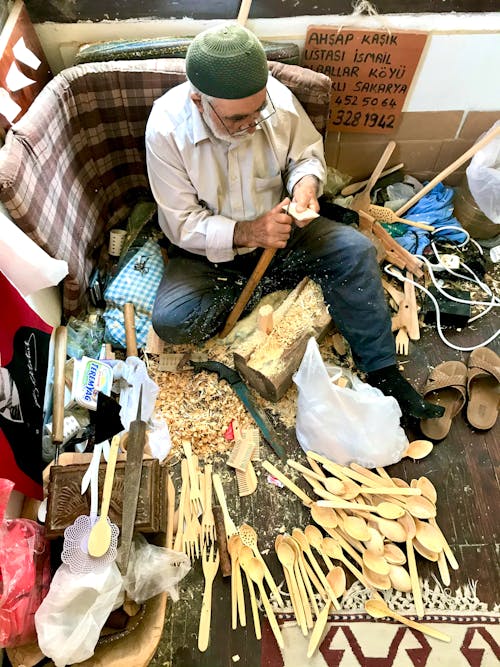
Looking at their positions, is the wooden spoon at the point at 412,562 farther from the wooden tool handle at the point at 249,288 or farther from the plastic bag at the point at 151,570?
the wooden tool handle at the point at 249,288

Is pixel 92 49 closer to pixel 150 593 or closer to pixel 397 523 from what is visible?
pixel 150 593

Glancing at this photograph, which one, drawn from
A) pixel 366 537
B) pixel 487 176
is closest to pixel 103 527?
A: pixel 366 537

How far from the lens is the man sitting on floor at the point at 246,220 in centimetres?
156

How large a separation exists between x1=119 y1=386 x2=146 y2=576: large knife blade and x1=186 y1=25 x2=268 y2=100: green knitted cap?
3.14 feet

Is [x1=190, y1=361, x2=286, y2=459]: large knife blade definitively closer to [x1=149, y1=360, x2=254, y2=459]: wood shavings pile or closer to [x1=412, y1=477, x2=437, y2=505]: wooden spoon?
[x1=149, y1=360, x2=254, y2=459]: wood shavings pile

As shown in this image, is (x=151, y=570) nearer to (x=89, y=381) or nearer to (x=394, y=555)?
(x=89, y=381)

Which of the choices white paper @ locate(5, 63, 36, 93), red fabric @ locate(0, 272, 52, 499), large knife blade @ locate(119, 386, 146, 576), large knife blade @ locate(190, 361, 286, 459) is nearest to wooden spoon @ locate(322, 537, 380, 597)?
large knife blade @ locate(190, 361, 286, 459)

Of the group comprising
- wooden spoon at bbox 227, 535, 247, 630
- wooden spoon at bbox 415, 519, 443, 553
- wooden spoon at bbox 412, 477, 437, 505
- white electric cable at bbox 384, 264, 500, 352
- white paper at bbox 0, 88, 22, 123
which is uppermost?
white paper at bbox 0, 88, 22, 123

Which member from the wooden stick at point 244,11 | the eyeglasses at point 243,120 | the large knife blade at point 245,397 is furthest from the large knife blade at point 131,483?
the wooden stick at point 244,11

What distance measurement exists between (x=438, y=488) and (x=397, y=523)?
0.73 ft

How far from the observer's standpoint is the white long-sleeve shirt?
1.60 meters

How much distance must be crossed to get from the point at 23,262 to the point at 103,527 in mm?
735

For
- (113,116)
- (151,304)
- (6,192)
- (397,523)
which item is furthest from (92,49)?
(397,523)

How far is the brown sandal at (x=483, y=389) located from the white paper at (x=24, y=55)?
1843 mm
